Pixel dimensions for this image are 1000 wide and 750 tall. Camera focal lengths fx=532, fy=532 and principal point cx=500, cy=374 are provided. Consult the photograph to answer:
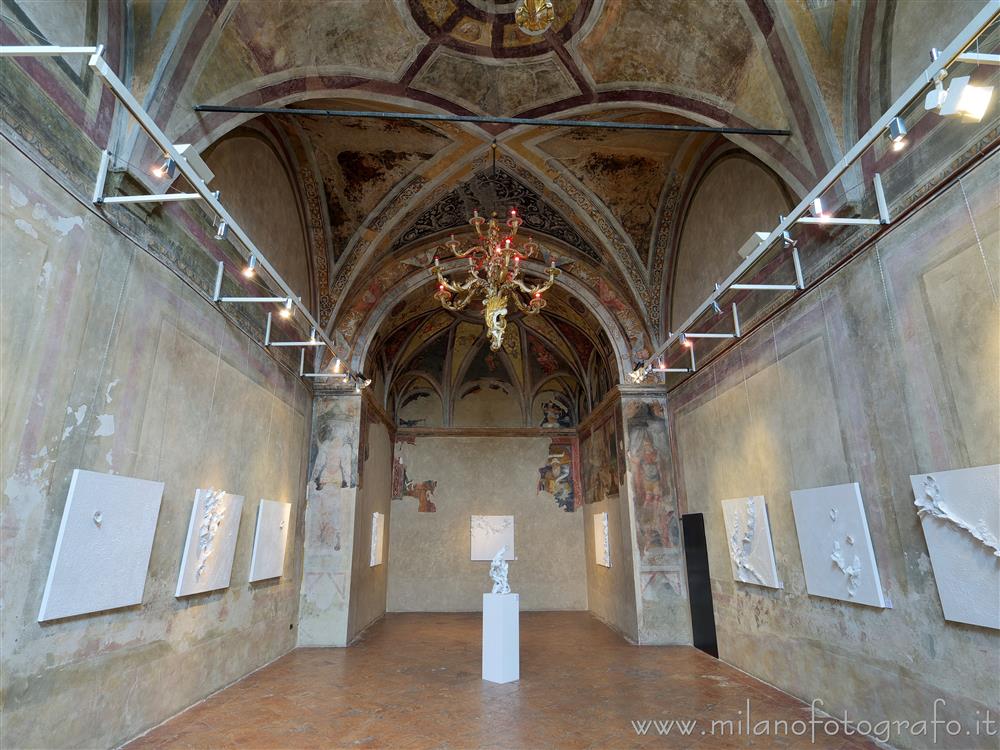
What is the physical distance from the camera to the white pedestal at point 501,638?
→ 7.43 metres

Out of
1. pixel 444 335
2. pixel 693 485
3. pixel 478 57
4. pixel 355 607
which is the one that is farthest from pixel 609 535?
pixel 478 57

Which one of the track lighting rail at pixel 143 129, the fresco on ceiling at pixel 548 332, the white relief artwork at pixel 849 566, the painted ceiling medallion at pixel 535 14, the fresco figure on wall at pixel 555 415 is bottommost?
the white relief artwork at pixel 849 566

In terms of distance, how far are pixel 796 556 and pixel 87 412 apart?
771 centimetres

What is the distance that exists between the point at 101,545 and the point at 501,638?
500cm

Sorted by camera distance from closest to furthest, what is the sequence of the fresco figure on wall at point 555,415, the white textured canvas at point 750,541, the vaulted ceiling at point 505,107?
1. the vaulted ceiling at point 505,107
2. the white textured canvas at point 750,541
3. the fresco figure on wall at point 555,415

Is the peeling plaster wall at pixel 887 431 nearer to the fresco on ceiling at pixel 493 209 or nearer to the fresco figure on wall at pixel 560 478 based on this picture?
the fresco on ceiling at pixel 493 209

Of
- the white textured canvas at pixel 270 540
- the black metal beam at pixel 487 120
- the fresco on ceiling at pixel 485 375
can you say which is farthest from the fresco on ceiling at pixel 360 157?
the white textured canvas at pixel 270 540

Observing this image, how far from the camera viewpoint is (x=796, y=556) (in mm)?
6555

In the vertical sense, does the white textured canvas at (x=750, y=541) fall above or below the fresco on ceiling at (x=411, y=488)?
below

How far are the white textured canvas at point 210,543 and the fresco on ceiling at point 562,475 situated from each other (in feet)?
35.1

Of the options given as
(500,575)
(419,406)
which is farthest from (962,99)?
(419,406)

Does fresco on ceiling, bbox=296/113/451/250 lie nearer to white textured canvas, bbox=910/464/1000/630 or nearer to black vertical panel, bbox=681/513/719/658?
black vertical panel, bbox=681/513/719/658

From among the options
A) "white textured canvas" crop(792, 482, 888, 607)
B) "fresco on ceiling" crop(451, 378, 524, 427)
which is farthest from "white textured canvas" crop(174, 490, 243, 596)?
"fresco on ceiling" crop(451, 378, 524, 427)

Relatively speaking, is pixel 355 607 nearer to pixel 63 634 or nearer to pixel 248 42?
pixel 63 634
